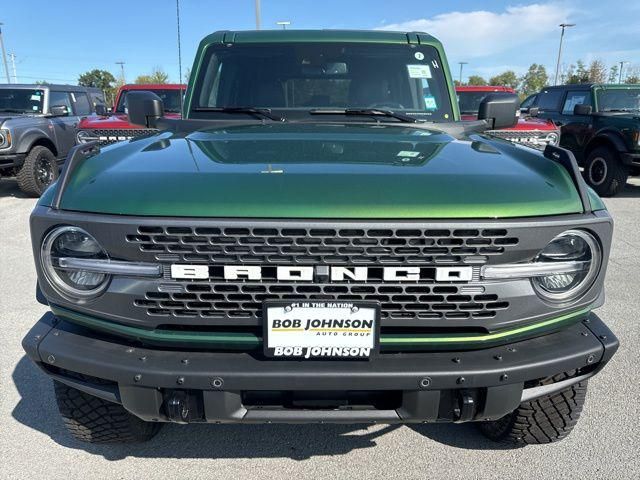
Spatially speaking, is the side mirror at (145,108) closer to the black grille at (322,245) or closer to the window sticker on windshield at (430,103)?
the window sticker on windshield at (430,103)

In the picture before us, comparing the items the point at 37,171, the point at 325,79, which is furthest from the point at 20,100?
the point at 325,79

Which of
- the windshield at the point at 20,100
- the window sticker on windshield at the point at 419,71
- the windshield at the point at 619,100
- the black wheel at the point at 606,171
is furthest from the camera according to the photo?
the windshield at the point at 619,100

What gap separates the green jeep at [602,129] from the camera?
9.13m

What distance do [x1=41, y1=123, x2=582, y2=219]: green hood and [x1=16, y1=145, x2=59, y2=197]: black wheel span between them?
7.75 m

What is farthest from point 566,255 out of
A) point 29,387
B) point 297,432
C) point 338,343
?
point 29,387

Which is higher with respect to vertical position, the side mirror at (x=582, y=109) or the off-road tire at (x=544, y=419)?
the side mirror at (x=582, y=109)

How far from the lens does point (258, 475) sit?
7.80 feet

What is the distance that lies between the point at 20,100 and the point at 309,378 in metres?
10.2

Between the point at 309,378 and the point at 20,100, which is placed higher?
the point at 20,100

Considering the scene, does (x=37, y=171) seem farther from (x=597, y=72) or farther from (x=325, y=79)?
(x=597, y=72)

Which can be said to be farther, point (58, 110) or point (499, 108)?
point (58, 110)

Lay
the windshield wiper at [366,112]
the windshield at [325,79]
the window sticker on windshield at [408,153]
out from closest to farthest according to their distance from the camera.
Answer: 1. the window sticker on windshield at [408,153]
2. the windshield wiper at [366,112]
3. the windshield at [325,79]

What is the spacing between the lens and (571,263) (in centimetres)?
191

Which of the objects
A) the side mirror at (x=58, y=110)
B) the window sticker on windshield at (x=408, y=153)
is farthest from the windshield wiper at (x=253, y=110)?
the side mirror at (x=58, y=110)
